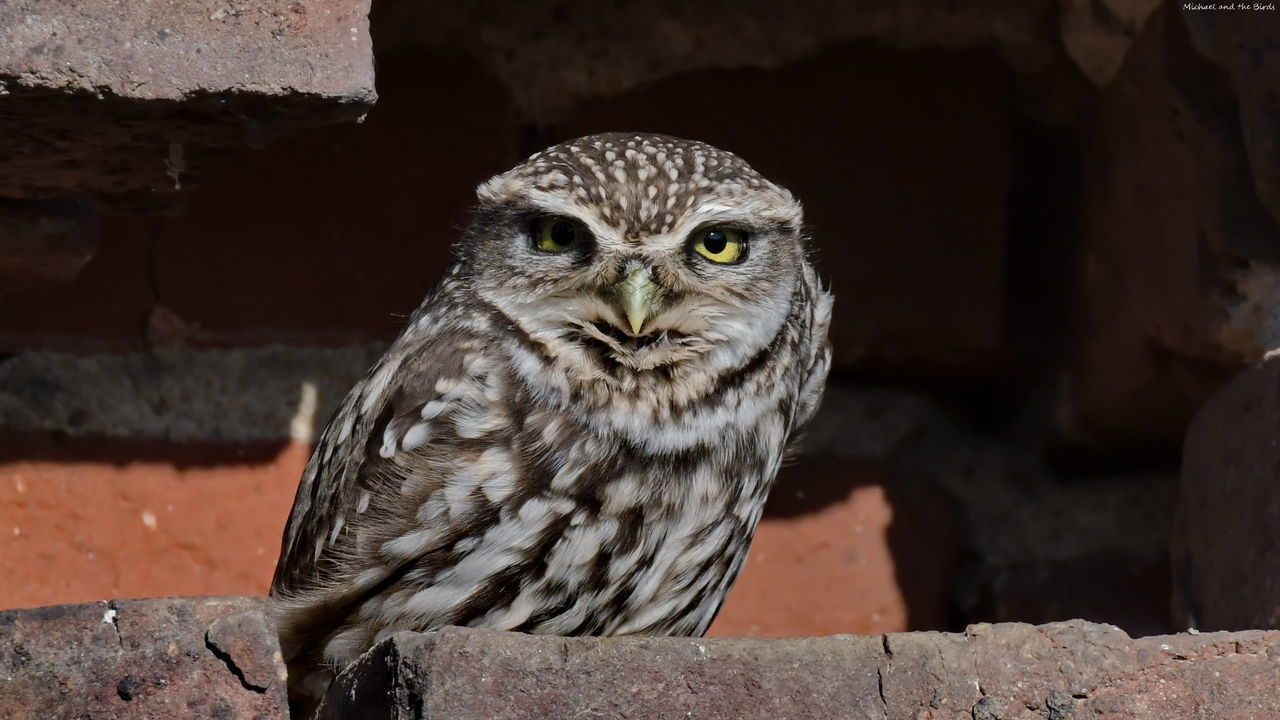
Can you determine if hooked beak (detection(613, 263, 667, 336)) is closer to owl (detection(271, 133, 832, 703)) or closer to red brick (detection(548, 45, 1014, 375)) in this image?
owl (detection(271, 133, 832, 703))

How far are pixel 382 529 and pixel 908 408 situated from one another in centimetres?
107

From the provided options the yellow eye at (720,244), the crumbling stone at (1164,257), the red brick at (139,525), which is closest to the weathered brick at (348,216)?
→ the red brick at (139,525)

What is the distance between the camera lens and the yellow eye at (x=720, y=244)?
8.13 ft

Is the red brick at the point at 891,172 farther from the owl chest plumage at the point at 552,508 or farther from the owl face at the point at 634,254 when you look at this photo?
the owl chest plumage at the point at 552,508

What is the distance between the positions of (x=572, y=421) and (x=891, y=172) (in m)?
0.94

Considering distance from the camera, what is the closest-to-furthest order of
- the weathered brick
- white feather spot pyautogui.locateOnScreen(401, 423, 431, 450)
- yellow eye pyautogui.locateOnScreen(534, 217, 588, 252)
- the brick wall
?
white feather spot pyautogui.locateOnScreen(401, 423, 431, 450) < yellow eye pyautogui.locateOnScreen(534, 217, 588, 252) < the brick wall < the weathered brick

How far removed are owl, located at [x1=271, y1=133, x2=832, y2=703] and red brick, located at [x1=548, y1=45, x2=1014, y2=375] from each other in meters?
0.32

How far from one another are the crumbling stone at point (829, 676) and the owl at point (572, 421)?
483mm

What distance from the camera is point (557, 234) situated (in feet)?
8.11

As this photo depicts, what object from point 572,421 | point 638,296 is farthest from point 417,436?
point 638,296

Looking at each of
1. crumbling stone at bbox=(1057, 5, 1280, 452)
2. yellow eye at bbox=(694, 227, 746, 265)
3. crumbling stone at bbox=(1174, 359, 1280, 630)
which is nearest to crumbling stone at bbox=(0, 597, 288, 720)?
yellow eye at bbox=(694, 227, 746, 265)

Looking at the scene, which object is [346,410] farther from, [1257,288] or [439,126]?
[1257,288]

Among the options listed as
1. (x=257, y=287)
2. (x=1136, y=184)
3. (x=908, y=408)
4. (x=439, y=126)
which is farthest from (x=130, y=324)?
(x=1136, y=184)

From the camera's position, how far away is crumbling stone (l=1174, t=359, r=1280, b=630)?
2223 mm
